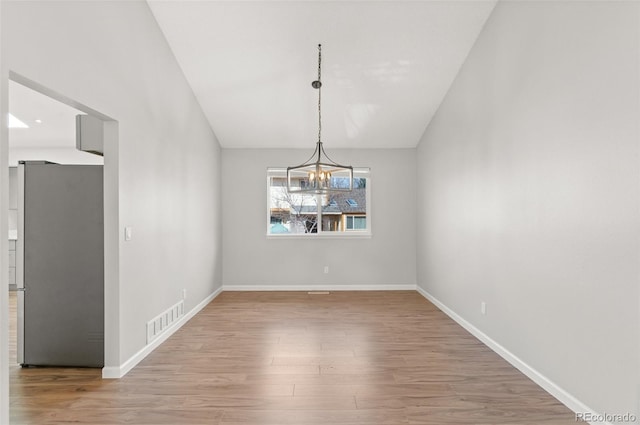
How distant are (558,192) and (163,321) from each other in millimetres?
3731

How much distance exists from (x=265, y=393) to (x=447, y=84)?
4127mm

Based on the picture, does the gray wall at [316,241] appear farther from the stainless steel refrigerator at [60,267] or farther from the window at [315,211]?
the stainless steel refrigerator at [60,267]

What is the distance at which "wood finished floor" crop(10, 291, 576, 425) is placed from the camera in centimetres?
233

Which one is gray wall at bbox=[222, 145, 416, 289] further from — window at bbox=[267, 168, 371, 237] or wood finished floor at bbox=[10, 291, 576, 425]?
wood finished floor at bbox=[10, 291, 576, 425]

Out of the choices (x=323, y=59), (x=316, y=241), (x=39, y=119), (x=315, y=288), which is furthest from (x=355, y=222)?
(x=39, y=119)

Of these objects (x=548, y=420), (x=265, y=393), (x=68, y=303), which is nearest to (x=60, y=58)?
(x=68, y=303)

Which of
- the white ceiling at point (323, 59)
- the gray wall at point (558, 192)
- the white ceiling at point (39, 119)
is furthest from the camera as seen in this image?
the white ceiling at point (39, 119)

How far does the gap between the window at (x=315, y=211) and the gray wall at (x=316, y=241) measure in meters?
0.22

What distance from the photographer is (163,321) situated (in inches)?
149

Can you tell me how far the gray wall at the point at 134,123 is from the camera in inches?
86.3

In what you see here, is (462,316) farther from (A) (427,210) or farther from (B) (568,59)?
(B) (568,59)

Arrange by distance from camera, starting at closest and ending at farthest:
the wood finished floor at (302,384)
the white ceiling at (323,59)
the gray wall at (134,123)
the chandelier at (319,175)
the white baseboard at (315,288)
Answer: the gray wall at (134,123), the wood finished floor at (302,384), the chandelier at (319,175), the white ceiling at (323,59), the white baseboard at (315,288)

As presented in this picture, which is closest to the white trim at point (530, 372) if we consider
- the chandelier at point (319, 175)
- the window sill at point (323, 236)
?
the chandelier at point (319, 175)

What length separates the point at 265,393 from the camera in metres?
2.63
